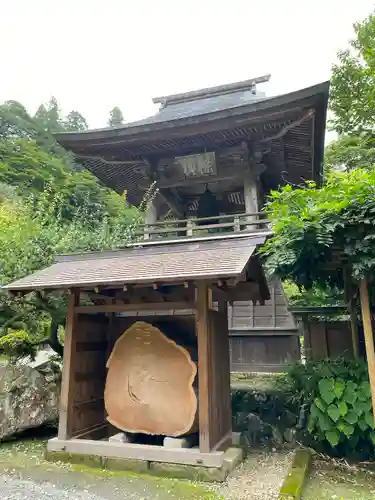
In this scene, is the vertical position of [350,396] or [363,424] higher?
[350,396]

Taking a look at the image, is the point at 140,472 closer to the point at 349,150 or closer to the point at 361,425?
the point at 361,425

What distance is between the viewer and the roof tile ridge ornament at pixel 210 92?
35.2ft

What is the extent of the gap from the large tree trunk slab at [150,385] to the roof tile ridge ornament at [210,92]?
27.5 feet

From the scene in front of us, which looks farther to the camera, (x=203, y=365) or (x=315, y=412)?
(x=203, y=365)

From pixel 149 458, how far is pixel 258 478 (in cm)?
137

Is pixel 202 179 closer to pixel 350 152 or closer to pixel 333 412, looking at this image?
pixel 333 412

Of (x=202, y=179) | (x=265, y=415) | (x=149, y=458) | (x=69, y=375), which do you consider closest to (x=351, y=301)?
(x=265, y=415)

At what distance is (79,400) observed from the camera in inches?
209

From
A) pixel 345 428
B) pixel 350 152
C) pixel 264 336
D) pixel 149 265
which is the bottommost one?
pixel 345 428

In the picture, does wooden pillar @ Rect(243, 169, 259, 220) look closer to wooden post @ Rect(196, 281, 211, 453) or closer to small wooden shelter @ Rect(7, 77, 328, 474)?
small wooden shelter @ Rect(7, 77, 328, 474)

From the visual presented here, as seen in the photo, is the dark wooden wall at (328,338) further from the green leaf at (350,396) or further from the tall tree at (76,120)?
the tall tree at (76,120)

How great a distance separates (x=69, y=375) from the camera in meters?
5.09

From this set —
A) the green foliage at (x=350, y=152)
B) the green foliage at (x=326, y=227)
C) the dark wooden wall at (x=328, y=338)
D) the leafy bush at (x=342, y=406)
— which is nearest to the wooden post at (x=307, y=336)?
the dark wooden wall at (x=328, y=338)

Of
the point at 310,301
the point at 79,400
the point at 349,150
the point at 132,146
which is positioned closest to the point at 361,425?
the point at 79,400
